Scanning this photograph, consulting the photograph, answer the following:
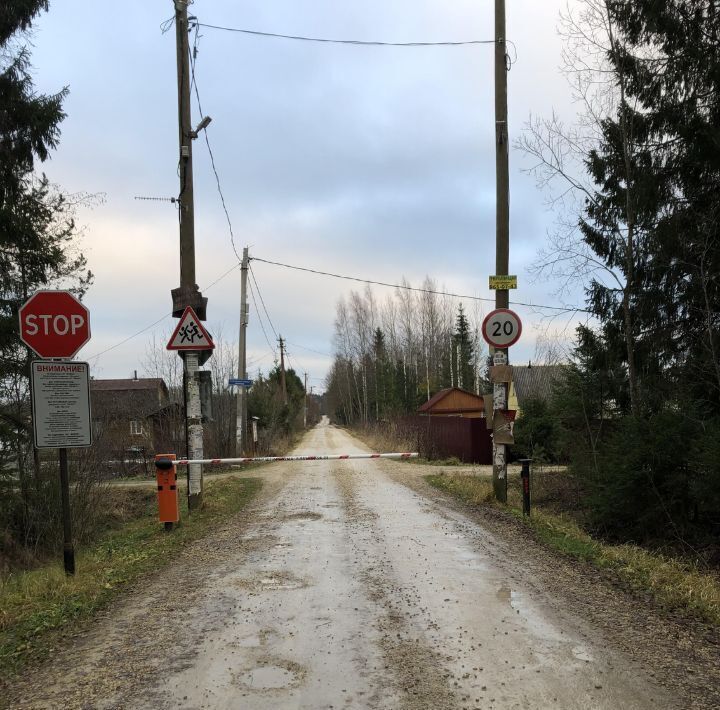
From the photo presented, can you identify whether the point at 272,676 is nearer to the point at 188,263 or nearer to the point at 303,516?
the point at 303,516

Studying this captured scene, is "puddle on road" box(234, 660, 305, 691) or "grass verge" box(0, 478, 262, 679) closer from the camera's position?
"puddle on road" box(234, 660, 305, 691)

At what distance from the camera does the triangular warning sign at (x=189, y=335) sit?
407 inches

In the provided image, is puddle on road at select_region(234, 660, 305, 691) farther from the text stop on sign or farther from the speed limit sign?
the speed limit sign

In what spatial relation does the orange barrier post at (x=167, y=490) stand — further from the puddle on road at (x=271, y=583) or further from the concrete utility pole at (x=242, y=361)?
the concrete utility pole at (x=242, y=361)

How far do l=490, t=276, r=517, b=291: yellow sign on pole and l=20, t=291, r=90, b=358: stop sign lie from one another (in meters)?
6.89

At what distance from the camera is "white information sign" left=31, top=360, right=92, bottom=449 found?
633cm

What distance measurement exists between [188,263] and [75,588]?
639 centimetres

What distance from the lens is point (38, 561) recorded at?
1086cm

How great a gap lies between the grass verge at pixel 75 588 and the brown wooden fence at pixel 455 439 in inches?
488

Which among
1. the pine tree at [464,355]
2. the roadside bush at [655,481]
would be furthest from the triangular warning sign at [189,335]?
the pine tree at [464,355]

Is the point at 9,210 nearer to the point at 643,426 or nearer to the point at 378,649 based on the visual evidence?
the point at 378,649

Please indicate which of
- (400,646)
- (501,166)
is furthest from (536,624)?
(501,166)

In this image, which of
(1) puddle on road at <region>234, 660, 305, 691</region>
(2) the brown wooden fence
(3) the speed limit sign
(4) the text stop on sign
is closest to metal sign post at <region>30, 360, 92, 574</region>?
(4) the text stop on sign

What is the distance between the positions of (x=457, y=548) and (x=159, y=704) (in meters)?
4.43
